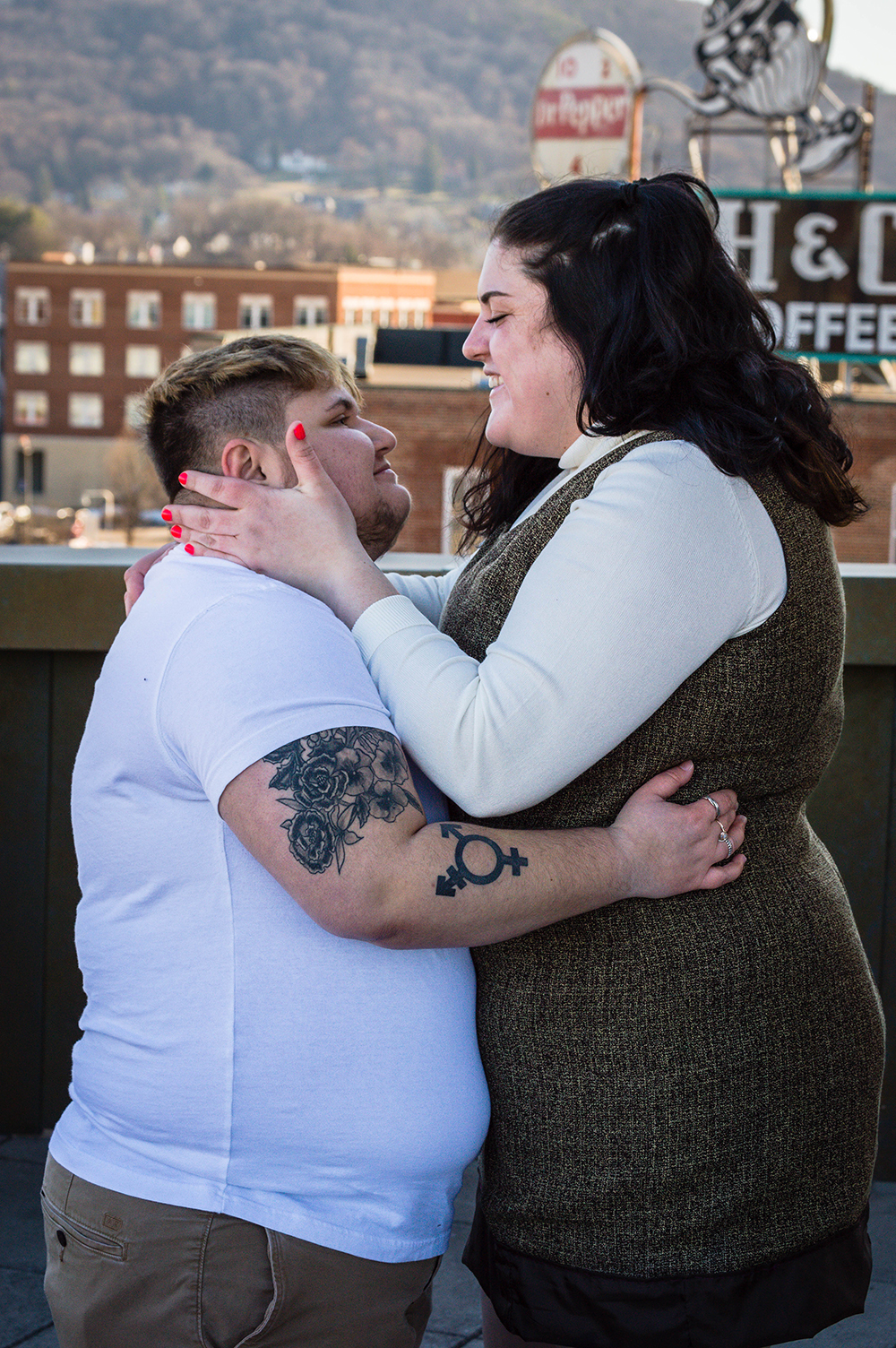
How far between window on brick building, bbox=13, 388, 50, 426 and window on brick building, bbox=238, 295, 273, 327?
1287 centimetres

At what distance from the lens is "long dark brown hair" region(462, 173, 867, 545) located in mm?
1686

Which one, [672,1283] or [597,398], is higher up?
[597,398]

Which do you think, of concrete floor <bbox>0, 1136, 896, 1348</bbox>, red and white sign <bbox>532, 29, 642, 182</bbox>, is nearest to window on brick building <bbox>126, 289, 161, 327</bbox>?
red and white sign <bbox>532, 29, 642, 182</bbox>

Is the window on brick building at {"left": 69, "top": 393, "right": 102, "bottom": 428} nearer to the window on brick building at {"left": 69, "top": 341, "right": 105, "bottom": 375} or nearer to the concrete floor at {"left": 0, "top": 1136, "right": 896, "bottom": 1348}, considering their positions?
the window on brick building at {"left": 69, "top": 341, "right": 105, "bottom": 375}

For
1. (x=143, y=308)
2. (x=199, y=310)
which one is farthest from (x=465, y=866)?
(x=143, y=308)

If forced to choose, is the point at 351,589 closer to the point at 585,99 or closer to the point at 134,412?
the point at 134,412

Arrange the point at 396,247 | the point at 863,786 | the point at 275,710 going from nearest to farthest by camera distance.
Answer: the point at 275,710 < the point at 863,786 < the point at 396,247

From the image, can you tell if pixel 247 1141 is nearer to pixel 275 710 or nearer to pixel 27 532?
pixel 275 710

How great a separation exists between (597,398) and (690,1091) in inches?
34.9

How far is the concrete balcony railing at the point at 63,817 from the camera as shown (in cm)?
319

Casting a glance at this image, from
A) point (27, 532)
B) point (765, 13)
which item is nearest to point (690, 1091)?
point (765, 13)

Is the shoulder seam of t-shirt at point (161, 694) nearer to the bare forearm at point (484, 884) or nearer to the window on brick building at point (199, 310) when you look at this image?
the bare forearm at point (484, 884)

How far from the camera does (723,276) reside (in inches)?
69.7

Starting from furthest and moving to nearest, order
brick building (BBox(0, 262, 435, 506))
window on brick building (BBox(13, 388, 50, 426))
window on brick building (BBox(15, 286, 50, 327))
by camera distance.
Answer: window on brick building (BBox(13, 388, 50, 426))
window on brick building (BBox(15, 286, 50, 327))
brick building (BBox(0, 262, 435, 506))
